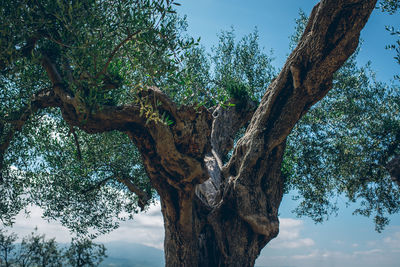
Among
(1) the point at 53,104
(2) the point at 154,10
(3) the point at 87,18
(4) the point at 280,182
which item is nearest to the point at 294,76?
(4) the point at 280,182

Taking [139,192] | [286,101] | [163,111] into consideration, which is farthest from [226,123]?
[163,111]

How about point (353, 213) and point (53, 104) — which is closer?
point (53, 104)

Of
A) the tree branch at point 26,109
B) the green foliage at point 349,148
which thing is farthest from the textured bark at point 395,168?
the tree branch at point 26,109

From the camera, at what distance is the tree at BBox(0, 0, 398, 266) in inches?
230

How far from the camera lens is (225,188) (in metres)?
9.20

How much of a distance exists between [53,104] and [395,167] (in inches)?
431

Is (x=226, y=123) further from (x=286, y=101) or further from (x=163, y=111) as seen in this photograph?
(x=163, y=111)

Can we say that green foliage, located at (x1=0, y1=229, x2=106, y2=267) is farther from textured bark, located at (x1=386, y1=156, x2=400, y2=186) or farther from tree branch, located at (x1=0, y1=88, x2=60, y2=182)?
textured bark, located at (x1=386, y1=156, x2=400, y2=186)

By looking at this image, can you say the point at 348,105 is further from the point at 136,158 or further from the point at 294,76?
the point at 136,158

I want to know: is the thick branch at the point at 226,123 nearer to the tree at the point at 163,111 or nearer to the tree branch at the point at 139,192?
the tree at the point at 163,111

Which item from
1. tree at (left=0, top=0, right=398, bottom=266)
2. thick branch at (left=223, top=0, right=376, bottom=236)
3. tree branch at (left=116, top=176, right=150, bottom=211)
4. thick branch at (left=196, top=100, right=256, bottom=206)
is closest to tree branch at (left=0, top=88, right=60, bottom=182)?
tree at (left=0, top=0, right=398, bottom=266)

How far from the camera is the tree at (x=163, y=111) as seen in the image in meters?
5.84

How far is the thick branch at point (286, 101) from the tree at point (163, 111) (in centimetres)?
3

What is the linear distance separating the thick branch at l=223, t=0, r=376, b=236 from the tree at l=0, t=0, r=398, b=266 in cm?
3
